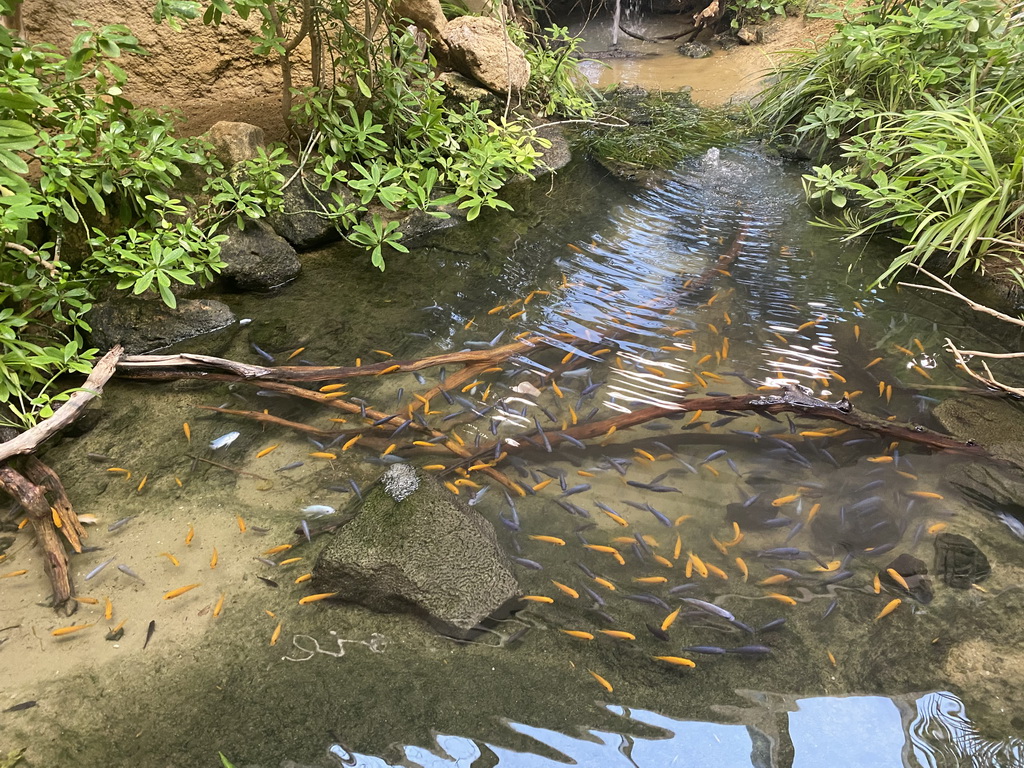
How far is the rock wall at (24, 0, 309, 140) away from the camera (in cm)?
425

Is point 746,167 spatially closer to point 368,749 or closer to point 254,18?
point 254,18

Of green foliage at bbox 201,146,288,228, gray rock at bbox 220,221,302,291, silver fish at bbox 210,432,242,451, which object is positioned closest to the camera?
silver fish at bbox 210,432,242,451

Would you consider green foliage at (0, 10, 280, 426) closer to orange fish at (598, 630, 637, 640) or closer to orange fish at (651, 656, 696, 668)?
orange fish at (598, 630, 637, 640)

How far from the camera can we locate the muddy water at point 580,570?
216cm

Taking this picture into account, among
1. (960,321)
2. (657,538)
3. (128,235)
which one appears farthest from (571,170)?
(657,538)

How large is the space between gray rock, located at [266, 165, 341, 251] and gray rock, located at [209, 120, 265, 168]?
13.3 inches

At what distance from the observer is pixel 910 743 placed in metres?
2.12

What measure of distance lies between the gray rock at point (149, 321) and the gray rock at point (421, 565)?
2.21 meters

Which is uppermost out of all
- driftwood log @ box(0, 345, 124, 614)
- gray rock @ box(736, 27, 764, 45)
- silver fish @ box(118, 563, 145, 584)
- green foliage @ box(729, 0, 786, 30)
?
green foliage @ box(729, 0, 786, 30)

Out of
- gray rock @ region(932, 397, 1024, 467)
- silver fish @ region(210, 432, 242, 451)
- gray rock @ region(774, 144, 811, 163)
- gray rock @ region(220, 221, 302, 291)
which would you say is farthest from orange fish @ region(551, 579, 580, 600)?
gray rock @ region(774, 144, 811, 163)

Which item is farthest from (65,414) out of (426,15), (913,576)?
(426,15)

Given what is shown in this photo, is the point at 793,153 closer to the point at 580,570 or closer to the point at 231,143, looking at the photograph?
the point at 231,143

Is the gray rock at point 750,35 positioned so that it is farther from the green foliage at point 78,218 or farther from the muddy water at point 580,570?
the green foliage at point 78,218

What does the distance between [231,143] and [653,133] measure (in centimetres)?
502
